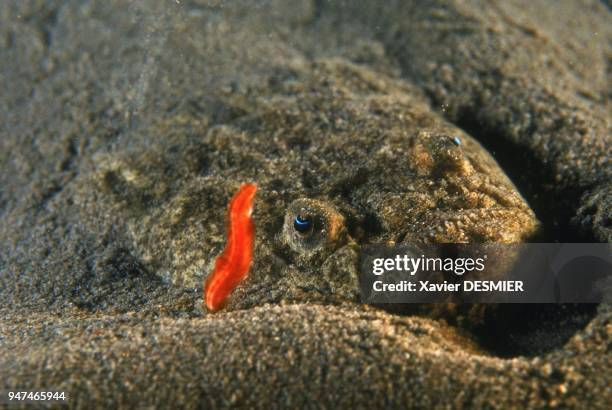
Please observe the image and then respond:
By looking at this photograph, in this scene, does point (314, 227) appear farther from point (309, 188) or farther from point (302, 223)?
point (309, 188)

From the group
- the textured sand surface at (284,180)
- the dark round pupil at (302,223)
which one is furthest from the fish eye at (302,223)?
the textured sand surface at (284,180)

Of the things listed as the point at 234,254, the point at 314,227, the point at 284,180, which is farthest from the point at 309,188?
the point at 234,254

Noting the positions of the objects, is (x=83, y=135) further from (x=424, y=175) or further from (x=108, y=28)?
(x=424, y=175)

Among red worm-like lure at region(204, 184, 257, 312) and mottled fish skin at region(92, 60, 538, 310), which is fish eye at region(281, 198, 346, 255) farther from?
red worm-like lure at region(204, 184, 257, 312)

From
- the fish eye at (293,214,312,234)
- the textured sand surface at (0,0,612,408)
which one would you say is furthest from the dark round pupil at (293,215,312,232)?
the textured sand surface at (0,0,612,408)

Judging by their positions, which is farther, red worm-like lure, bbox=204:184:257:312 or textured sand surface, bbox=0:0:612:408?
red worm-like lure, bbox=204:184:257:312

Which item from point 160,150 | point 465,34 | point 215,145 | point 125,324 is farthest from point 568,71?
point 125,324

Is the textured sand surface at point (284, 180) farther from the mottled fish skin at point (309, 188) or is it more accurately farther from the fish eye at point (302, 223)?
the fish eye at point (302, 223)
